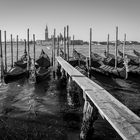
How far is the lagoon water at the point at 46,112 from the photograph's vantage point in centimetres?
591

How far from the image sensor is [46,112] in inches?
310


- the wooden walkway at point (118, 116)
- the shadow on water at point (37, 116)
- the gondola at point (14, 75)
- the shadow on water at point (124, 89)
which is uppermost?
the wooden walkway at point (118, 116)

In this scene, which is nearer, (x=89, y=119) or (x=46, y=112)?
(x=89, y=119)

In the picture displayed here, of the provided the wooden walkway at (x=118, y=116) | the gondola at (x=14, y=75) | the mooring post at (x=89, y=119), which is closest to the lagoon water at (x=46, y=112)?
A: the mooring post at (x=89, y=119)

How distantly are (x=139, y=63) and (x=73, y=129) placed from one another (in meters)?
13.2

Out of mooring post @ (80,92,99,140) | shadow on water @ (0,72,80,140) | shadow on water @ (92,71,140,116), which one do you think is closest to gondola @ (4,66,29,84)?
shadow on water @ (0,72,80,140)

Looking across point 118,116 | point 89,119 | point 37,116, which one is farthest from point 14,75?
point 118,116

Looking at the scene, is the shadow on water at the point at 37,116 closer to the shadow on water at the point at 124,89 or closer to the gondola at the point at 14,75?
the gondola at the point at 14,75

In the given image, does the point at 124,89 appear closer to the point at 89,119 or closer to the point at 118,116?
the point at 89,119

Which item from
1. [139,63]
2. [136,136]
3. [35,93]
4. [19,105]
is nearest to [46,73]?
[35,93]

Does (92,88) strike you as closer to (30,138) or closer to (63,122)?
(63,122)

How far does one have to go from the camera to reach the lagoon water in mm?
5914

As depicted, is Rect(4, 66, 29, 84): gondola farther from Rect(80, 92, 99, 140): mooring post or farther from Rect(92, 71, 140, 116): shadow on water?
Rect(80, 92, 99, 140): mooring post

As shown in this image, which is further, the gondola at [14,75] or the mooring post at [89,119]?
the gondola at [14,75]
